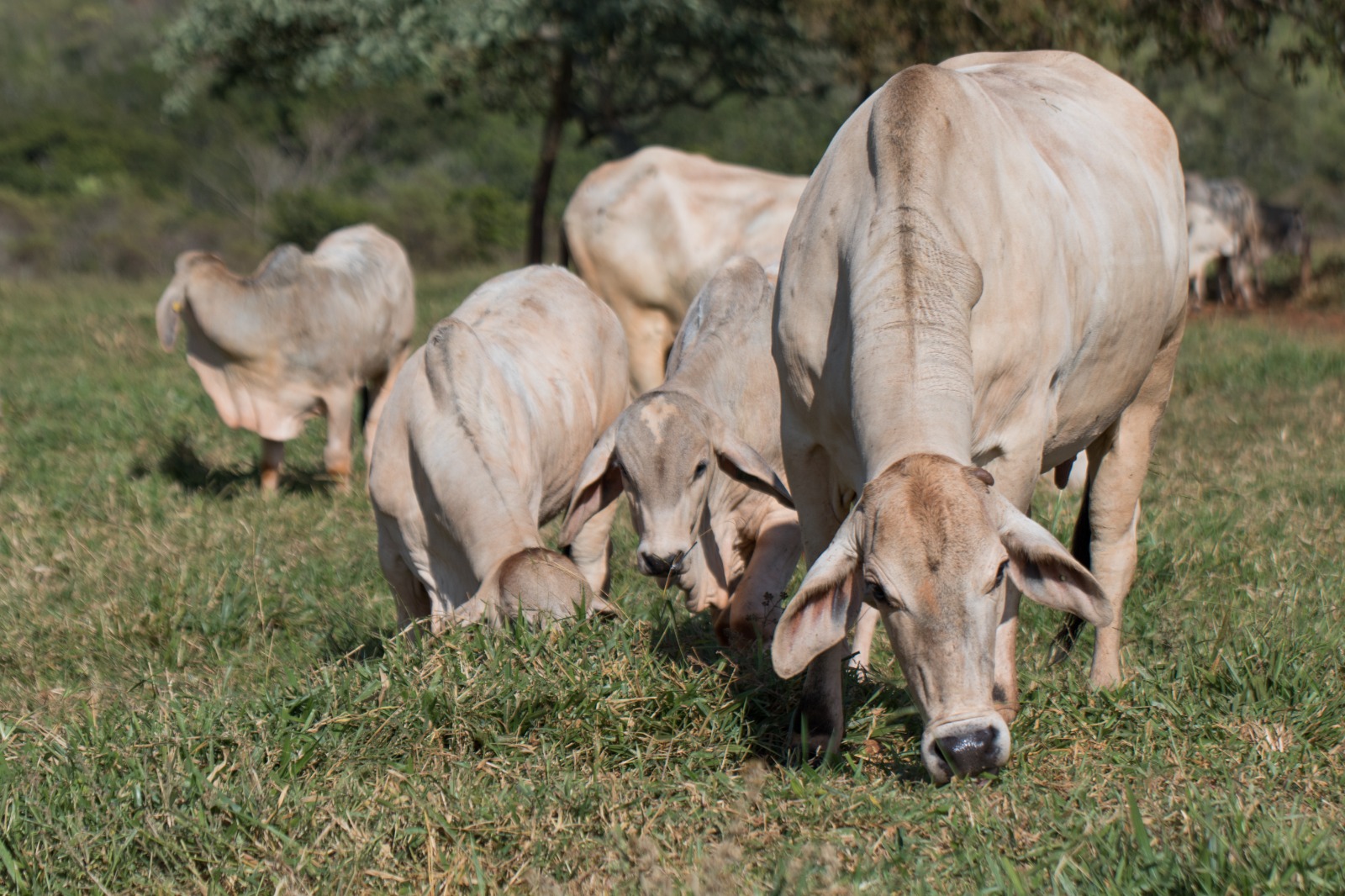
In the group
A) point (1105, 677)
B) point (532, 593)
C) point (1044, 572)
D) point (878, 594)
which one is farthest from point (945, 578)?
point (1105, 677)

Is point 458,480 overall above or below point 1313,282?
above

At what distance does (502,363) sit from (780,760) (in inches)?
88.1

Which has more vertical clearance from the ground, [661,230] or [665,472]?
[665,472]

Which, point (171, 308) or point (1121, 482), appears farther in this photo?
point (171, 308)

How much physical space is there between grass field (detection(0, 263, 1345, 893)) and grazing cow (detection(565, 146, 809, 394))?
11.2ft

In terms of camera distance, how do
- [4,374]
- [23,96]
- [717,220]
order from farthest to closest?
[23,96] → [4,374] → [717,220]

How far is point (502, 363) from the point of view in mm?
5652

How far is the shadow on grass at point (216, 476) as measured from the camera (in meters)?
8.65

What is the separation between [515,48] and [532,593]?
1476 centimetres

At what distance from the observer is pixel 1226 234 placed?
18.4 metres

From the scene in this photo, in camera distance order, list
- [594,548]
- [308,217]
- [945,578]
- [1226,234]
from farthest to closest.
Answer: [308,217], [1226,234], [594,548], [945,578]

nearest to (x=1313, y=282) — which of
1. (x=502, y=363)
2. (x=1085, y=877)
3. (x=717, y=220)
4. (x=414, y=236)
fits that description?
(x=717, y=220)

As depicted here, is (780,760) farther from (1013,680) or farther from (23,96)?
(23,96)

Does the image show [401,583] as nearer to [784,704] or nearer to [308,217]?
[784,704]
